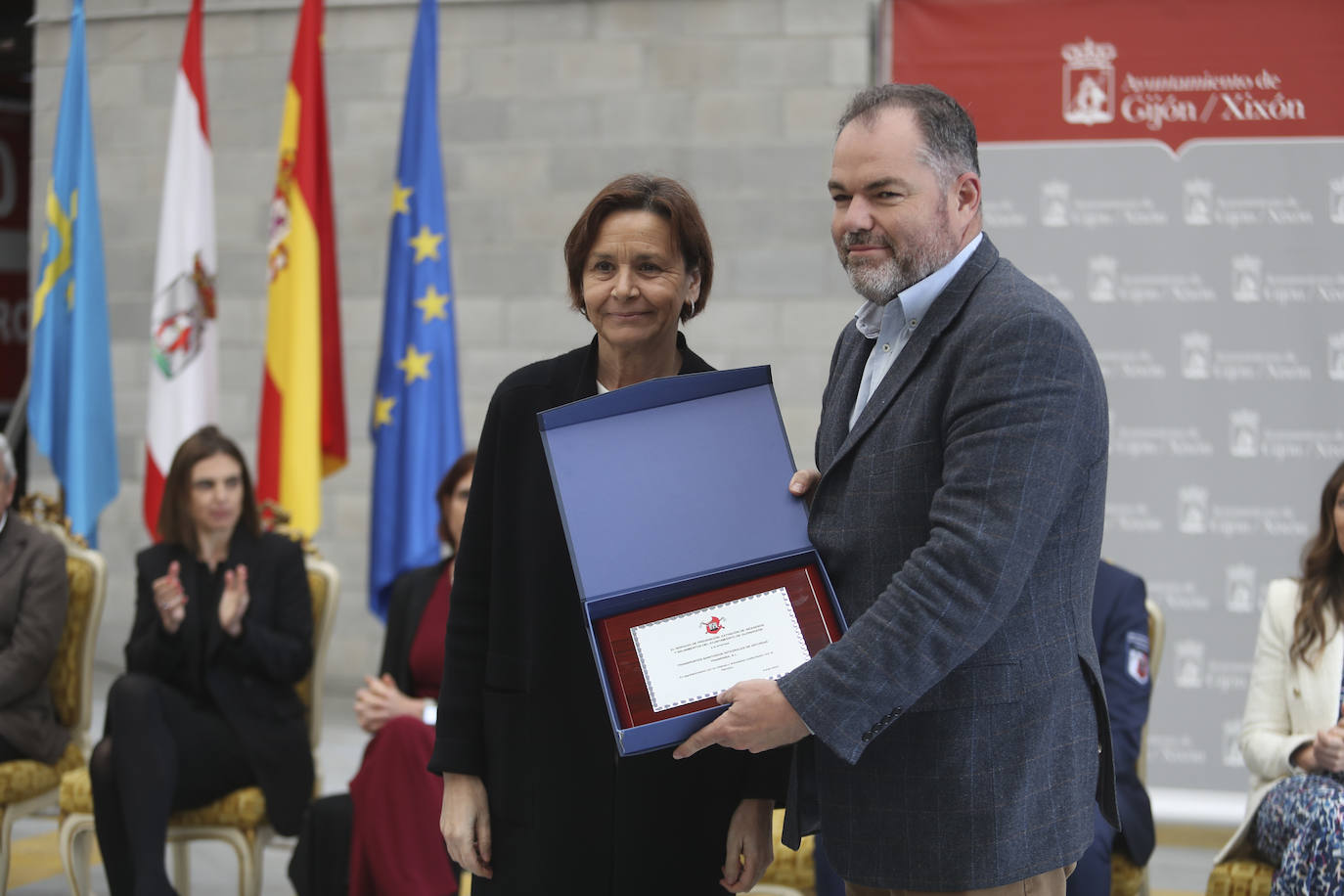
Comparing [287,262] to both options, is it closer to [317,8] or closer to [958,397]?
[317,8]

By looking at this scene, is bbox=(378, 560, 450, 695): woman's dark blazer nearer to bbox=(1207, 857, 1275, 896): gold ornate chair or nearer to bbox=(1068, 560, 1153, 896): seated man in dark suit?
bbox=(1068, 560, 1153, 896): seated man in dark suit

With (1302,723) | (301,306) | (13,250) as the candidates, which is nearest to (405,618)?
(301,306)

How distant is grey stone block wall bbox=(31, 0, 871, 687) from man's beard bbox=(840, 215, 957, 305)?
3955mm

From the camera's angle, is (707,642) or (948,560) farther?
(707,642)

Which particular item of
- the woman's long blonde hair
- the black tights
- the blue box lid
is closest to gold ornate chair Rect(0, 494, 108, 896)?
the black tights

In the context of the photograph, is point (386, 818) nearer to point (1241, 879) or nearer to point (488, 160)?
point (1241, 879)

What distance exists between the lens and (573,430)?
1.46 metres

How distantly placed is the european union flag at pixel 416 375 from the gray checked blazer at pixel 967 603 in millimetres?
3037

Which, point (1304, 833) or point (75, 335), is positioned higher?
point (75, 335)

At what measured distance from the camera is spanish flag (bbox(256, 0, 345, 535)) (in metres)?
4.32

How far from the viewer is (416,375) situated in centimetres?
434

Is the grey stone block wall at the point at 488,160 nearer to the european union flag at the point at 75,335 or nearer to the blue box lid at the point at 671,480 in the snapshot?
the european union flag at the point at 75,335

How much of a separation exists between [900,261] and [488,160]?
451cm

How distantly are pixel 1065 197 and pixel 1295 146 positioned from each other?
0.74 metres
